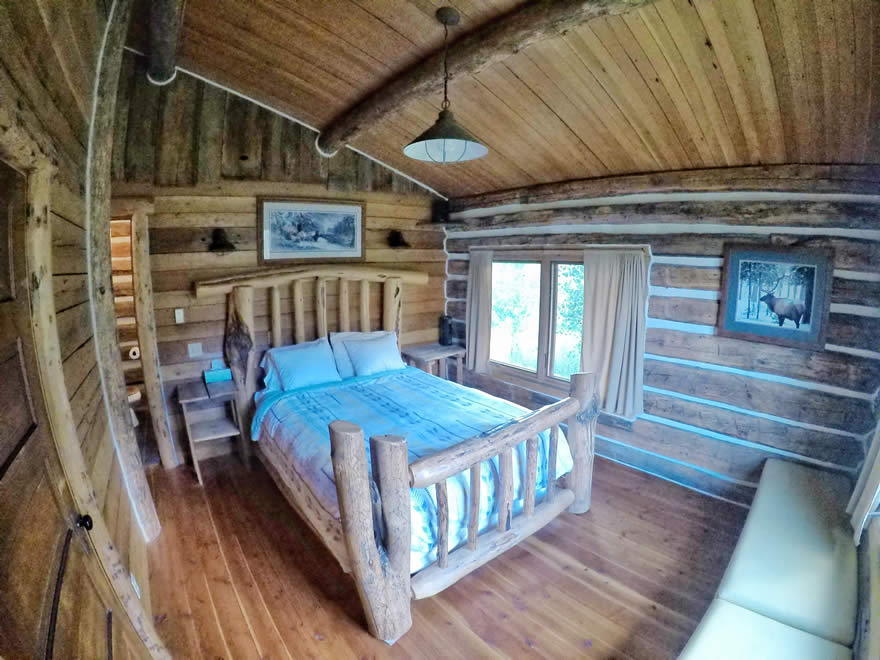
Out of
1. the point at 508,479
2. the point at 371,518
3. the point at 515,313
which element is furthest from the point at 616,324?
the point at 371,518

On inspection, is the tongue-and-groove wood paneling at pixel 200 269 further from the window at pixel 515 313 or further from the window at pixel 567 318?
the window at pixel 567 318

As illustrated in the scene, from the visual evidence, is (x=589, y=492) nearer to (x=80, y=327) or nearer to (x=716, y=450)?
(x=716, y=450)

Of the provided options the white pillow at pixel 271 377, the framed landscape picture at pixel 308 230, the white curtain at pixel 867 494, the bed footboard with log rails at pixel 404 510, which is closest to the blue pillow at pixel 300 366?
the white pillow at pixel 271 377

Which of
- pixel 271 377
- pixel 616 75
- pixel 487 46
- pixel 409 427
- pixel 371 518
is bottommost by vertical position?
pixel 371 518

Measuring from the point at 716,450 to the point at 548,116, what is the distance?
2.66 m

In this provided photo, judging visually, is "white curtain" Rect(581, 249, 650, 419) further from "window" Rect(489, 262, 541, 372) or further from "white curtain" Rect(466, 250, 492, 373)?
"white curtain" Rect(466, 250, 492, 373)

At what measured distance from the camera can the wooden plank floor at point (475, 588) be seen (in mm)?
2094

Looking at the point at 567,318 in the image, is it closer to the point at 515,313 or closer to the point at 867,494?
the point at 515,313

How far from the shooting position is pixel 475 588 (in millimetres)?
2447

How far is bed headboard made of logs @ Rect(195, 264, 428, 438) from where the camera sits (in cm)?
376

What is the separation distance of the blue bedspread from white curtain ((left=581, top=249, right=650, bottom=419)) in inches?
39.4

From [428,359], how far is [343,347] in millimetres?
953

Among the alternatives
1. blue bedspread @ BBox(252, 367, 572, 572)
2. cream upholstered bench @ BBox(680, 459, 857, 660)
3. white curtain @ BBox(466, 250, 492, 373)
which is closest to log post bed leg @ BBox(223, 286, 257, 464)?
blue bedspread @ BBox(252, 367, 572, 572)

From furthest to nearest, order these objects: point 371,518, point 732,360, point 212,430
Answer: point 212,430, point 732,360, point 371,518
